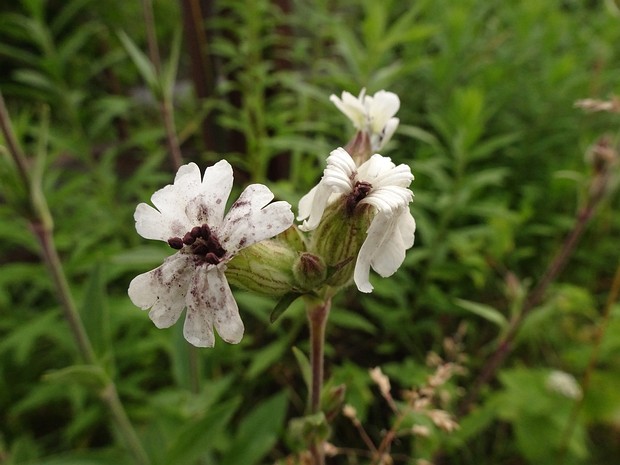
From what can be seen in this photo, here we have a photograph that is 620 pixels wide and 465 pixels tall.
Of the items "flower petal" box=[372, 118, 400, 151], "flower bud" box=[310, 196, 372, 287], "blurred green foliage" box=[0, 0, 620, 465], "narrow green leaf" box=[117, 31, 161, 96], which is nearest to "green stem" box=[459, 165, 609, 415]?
"blurred green foliage" box=[0, 0, 620, 465]

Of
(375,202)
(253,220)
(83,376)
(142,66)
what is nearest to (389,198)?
(375,202)

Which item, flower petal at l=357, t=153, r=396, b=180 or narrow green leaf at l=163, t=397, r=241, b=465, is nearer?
flower petal at l=357, t=153, r=396, b=180

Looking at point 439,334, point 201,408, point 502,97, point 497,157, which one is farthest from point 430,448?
point 502,97

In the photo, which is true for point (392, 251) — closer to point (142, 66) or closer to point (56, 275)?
point (56, 275)

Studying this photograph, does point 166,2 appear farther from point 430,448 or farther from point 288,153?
point 430,448

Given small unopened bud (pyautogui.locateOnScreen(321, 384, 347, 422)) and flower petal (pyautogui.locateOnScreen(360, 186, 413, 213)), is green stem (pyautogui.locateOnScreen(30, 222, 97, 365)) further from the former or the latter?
flower petal (pyautogui.locateOnScreen(360, 186, 413, 213))

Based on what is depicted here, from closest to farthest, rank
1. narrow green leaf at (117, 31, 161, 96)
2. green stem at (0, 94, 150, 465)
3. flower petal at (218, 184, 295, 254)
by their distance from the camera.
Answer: flower petal at (218, 184, 295, 254) < green stem at (0, 94, 150, 465) < narrow green leaf at (117, 31, 161, 96)
